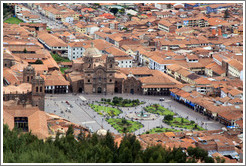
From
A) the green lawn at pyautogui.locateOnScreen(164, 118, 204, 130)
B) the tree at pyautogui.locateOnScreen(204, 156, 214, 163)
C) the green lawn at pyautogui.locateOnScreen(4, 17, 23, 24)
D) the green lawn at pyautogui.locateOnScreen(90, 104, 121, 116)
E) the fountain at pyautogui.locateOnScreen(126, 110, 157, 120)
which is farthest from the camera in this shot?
the green lawn at pyautogui.locateOnScreen(4, 17, 23, 24)

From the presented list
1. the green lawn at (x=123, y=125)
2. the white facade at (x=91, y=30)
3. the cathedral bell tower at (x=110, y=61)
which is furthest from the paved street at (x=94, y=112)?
the white facade at (x=91, y=30)

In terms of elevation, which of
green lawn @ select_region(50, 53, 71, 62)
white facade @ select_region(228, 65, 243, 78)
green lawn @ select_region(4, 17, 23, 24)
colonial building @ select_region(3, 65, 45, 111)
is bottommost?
green lawn @ select_region(4, 17, 23, 24)

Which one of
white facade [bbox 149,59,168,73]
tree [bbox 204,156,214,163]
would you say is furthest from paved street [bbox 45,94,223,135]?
tree [bbox 204,156,214,163]

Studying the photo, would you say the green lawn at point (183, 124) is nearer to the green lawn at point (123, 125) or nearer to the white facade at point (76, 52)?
the green lawn at point (123, 125)

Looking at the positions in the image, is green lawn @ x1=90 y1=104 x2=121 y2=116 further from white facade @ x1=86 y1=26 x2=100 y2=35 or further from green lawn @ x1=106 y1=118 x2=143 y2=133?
white facade @ x1=86 y1=26 x2=100 y2=35

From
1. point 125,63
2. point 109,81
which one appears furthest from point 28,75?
point 125,63

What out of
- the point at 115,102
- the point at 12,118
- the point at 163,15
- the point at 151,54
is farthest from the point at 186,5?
the point at 12,118
